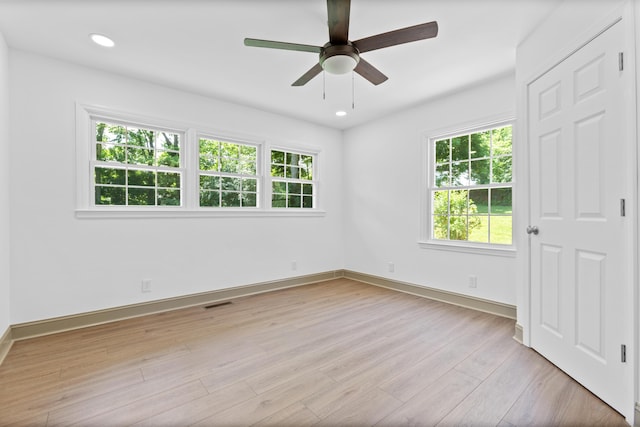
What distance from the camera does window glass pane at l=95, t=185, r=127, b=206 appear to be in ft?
10.2

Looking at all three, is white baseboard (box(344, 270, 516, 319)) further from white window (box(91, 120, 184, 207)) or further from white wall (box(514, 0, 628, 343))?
white window (box(91, 120, 184, 207))

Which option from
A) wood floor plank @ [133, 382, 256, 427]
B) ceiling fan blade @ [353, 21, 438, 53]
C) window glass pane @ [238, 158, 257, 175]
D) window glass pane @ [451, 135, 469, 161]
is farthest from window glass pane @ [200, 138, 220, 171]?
window glass pane @ [451, 135, 469, 161]

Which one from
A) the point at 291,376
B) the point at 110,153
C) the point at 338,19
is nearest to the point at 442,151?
the point at 338,19

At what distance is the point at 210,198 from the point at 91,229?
1.31m

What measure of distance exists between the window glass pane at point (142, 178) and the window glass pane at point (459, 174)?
379cm

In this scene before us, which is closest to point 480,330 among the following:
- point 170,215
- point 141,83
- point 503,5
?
point 503,5

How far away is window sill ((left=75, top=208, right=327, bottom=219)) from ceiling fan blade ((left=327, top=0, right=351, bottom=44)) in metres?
2.62

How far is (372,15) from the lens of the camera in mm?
2188

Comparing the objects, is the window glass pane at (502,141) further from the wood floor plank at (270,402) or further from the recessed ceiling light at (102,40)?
the recessed ceiling light at (102,40)

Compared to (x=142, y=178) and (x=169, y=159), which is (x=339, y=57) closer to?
(x=169, y=159)

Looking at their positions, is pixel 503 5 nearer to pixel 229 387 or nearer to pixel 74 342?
pixel 229 387

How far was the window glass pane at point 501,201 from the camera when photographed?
329cm

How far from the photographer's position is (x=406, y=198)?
13.9 ft

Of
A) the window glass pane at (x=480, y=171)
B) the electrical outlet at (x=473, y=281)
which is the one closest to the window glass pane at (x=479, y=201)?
the window glass pane at (x=480, y=171)
